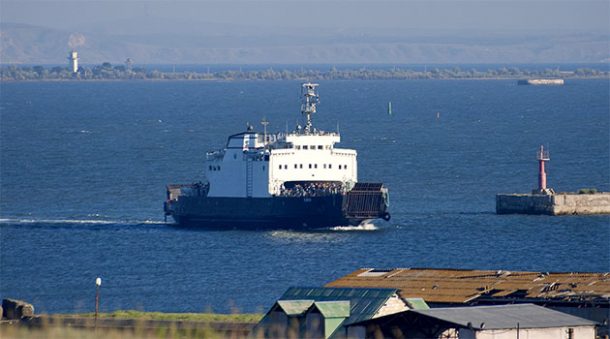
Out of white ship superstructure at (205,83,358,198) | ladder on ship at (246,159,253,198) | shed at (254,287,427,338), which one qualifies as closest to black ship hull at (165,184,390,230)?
ladder on ship at (246,159,253,198)

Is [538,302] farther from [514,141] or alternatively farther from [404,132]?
[404,132]

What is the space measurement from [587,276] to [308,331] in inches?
460

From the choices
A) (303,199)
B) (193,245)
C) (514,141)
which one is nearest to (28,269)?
(193,245)

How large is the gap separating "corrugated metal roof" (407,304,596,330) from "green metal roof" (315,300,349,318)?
64.4 inches

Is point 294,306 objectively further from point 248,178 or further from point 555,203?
point 555,203

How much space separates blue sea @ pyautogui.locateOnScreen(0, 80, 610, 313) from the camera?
52719 millimetres

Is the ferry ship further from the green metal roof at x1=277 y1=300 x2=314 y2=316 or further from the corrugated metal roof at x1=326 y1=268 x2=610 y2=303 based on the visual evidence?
the green metal roof at x1=277 y1=300 x2=314 y2=316

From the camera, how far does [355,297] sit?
1136 inches

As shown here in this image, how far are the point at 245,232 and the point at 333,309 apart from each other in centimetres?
3955

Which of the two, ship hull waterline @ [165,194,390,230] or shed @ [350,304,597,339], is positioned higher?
ship hull waterline @ [165,194,390,230]

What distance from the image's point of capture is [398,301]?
28.7 meters

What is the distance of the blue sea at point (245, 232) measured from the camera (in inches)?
2076

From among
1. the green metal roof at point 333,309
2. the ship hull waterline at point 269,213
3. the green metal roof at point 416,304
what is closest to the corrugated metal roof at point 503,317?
the green metal roof at point 416,304

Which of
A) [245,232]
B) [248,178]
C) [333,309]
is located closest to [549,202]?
[248,178]
